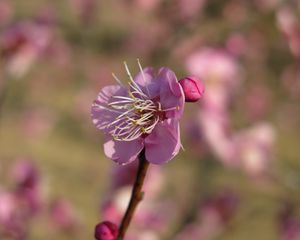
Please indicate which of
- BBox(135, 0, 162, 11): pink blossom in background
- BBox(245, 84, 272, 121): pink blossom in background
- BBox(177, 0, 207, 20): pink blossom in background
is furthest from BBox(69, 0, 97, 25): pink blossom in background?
BBox(245, 84, 272, 121): pink blossom in background

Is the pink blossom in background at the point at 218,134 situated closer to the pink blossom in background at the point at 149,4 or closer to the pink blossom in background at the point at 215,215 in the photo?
the pink blossom in background at the point at 215,215

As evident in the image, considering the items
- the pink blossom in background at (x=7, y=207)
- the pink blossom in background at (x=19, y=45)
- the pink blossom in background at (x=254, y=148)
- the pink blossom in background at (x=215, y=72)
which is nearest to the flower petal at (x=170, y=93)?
the pink blossom in background at (x=7, y=207)

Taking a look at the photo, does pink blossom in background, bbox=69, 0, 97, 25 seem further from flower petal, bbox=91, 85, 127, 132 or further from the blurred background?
flower petal, bbox=91, 85, 127, 132

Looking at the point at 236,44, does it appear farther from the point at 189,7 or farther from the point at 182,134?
the point at 182,134

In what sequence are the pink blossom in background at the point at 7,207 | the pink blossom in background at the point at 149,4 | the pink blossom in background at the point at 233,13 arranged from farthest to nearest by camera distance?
1. the pink blossom in background at the point at 149,4
2. the pink blossom in background at the point at 233,13
3. the pink blossom in background at the point at 7,207

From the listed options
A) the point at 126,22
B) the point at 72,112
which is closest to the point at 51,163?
the point at 72,112

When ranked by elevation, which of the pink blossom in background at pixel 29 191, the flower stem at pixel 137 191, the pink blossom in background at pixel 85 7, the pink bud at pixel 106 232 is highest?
the flower stem at pixel 137 191

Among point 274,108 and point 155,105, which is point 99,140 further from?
point 155,105
